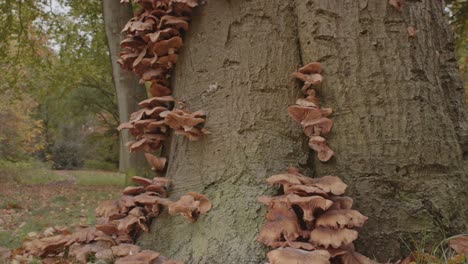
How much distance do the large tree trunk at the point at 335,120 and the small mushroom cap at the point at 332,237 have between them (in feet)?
1.28

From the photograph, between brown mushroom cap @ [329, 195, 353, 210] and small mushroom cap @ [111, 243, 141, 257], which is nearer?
brown mushroom cap @ [329, 195, 353, 210]

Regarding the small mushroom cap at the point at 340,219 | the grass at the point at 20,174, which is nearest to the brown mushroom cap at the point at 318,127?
the small mushroom cap at the point at 340,219

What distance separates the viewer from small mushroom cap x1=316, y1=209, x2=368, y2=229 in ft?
7.29

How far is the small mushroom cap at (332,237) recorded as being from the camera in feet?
7.07

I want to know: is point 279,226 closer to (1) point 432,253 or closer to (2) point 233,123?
(2) point 233,123

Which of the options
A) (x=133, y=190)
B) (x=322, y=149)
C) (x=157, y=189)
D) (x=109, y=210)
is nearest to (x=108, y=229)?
(x=109, y=210)

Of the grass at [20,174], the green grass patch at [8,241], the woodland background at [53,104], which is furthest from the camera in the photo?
the grass at [20,174]

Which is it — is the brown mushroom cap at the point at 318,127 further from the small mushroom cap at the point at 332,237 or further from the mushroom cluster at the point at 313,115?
the small mushroom cap at the point at 332,237

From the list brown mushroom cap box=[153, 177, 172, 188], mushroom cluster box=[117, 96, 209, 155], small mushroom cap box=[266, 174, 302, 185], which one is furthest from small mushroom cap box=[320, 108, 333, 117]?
brown mushroom cap box=[153, 177, 172, 188]

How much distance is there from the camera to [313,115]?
2.66 metres

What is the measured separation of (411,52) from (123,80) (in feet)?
22.3

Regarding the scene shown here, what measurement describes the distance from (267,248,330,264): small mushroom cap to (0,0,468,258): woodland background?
300 centimetres

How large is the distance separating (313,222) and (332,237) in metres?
0.21

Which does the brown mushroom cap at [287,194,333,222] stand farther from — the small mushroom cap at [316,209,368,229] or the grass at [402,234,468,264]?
the grass at [402,234,468,264]
